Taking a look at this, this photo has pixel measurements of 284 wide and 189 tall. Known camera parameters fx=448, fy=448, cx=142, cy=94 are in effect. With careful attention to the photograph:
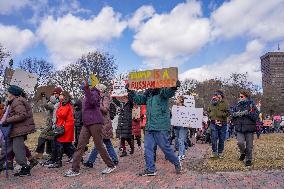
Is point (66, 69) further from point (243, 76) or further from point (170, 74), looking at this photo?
point (170, 74)

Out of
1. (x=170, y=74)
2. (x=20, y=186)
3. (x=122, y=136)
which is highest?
(x=170, y=74)

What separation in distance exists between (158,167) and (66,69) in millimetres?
49770

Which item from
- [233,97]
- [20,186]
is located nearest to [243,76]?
[233,97]

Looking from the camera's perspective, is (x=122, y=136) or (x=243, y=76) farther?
(x=243, y=76)

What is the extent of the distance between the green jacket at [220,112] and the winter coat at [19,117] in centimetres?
480

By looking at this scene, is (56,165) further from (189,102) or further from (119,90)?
(189,102)

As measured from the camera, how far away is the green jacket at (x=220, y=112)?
38.0 ft

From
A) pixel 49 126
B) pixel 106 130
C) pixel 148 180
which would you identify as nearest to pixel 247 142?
pixel 148 180

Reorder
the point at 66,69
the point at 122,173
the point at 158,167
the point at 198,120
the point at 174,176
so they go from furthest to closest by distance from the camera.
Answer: the point at 66,69, the point at 198,120, the point at 158,167, the point at 122,173, the point at 174,176

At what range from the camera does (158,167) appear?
10141 millimetres

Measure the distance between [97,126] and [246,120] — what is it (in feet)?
11.5

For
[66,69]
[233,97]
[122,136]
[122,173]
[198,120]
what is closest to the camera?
[122,173]

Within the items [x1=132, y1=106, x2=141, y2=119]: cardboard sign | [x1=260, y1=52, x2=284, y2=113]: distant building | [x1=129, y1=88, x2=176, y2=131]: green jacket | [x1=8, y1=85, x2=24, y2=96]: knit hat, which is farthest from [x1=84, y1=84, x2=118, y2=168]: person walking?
[x1=260, y1=52, x2=284, y2=113]: distant building

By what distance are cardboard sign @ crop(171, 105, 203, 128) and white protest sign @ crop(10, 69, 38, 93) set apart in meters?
3.78
